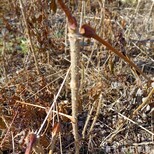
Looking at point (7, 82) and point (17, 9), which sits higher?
point (17, 9)

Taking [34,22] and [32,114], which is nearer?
[32,114]

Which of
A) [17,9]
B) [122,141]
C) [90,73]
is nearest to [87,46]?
[90,73]

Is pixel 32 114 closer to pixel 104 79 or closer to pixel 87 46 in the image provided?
pixel 104 79

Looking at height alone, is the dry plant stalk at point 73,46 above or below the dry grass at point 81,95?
above

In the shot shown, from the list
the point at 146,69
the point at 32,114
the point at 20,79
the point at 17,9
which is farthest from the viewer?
the point at 17,9

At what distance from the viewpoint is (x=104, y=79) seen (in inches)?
62.2

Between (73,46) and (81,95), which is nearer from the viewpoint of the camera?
(73,46)

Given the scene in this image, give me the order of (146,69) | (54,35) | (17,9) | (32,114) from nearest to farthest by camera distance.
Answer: (32,114), (146,69), (17,9), (54,35)

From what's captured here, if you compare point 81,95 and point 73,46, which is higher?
point 73,46

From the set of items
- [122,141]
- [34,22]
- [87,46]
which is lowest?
[122,141]

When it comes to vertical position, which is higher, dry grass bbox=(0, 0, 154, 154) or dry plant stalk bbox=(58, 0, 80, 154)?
dry plant stalk bbox=(58, 0, 80, 154)

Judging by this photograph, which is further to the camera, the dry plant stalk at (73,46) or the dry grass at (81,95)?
the dry grass at (81,95)

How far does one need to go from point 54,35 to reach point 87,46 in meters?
0.28

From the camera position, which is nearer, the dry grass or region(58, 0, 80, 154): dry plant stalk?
region(58, 0, 80, 154): dry plant stalk
